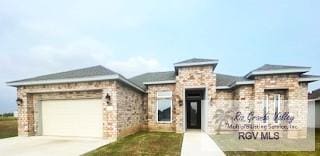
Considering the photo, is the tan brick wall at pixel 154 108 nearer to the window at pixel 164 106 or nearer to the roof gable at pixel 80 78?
the window at pixel 164 106

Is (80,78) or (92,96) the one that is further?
(92,96)

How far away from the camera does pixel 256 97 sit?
12242mm

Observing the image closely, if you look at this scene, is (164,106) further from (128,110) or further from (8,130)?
(8,130)

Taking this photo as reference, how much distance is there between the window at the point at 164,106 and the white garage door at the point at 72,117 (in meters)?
4.68

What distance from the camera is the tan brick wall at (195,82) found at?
14.0m

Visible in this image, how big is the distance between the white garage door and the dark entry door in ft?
29.2

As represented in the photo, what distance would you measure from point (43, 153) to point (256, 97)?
9.97 m

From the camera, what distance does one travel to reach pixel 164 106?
1534 cm

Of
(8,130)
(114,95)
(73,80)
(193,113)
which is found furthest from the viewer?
(193,113)

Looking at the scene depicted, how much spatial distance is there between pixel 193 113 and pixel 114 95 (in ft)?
32.0

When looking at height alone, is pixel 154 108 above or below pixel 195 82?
below

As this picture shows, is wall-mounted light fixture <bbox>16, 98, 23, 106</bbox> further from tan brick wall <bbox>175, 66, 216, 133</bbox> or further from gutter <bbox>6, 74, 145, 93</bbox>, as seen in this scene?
tan brick wall <bbox>175, 66, 216, 133</bbox>

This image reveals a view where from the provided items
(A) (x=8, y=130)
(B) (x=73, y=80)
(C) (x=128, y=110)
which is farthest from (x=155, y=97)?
(A) (x=8, y=130)

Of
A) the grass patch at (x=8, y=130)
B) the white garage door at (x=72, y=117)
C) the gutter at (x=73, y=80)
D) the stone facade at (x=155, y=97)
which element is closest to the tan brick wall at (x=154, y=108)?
the stone facade at (x=155, y=97)
